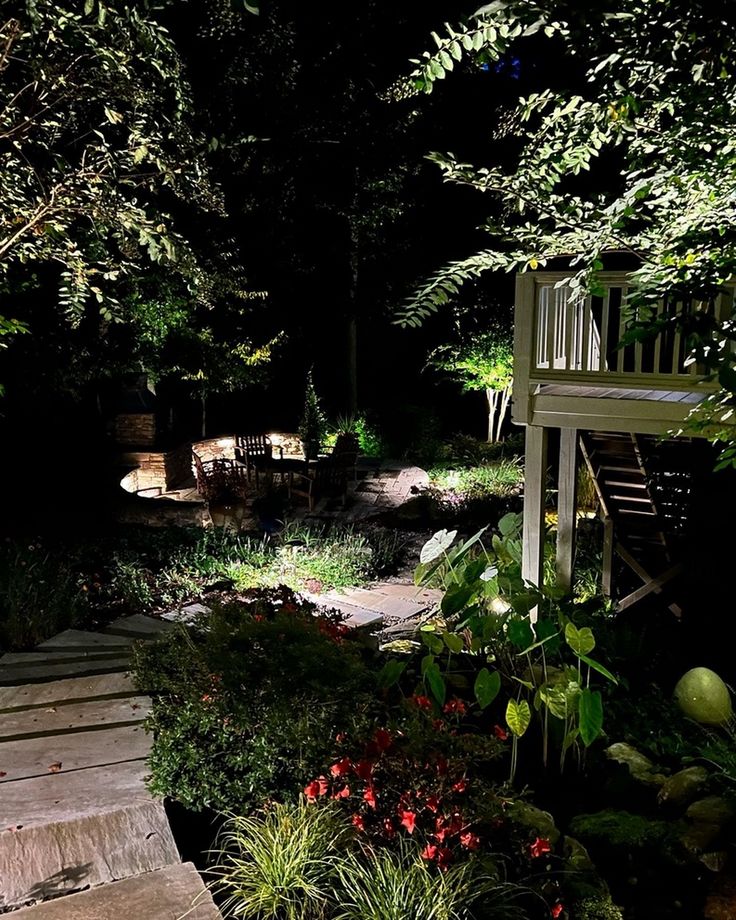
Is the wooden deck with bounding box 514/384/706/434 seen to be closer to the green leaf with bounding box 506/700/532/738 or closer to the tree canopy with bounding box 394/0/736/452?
the tree canopy with bounding box 394/0/736/452

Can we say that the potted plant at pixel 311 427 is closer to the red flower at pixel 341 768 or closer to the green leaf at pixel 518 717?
the green leaf at pixel 518 717

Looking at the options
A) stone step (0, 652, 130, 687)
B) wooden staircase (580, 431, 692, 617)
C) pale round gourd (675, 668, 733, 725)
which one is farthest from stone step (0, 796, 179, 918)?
wooden staircase (580, 431, 692, 617)

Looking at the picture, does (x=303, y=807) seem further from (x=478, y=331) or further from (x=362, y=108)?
(x=478, y=331)

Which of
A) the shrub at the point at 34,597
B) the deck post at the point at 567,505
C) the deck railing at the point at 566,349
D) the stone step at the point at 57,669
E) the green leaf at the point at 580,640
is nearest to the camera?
the green leaf at the point at 580,640

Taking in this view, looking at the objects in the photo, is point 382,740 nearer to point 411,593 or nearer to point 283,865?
point 283,865

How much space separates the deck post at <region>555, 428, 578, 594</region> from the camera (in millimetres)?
5695

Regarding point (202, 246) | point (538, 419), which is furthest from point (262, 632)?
point (202, 246)

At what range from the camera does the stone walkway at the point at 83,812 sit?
2582mm

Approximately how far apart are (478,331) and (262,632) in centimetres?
1217

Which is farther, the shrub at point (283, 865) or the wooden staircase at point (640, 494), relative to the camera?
the wooden staircase at point (640, 494)

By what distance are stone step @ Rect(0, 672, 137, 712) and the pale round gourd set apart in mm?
3389

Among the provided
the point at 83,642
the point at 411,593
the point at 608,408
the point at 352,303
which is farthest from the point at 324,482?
the point at 83,642

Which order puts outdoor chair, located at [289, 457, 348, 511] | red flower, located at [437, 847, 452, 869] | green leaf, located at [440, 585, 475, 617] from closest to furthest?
red flower, located at [437, 847, 452, 869], green leaf, located at [440, 585, 475, 617], outdoor chair, located at [289, 457, 348, 511]

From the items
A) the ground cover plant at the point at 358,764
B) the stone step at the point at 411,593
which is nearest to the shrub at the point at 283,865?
the ground cover plant at the point at 358,764
